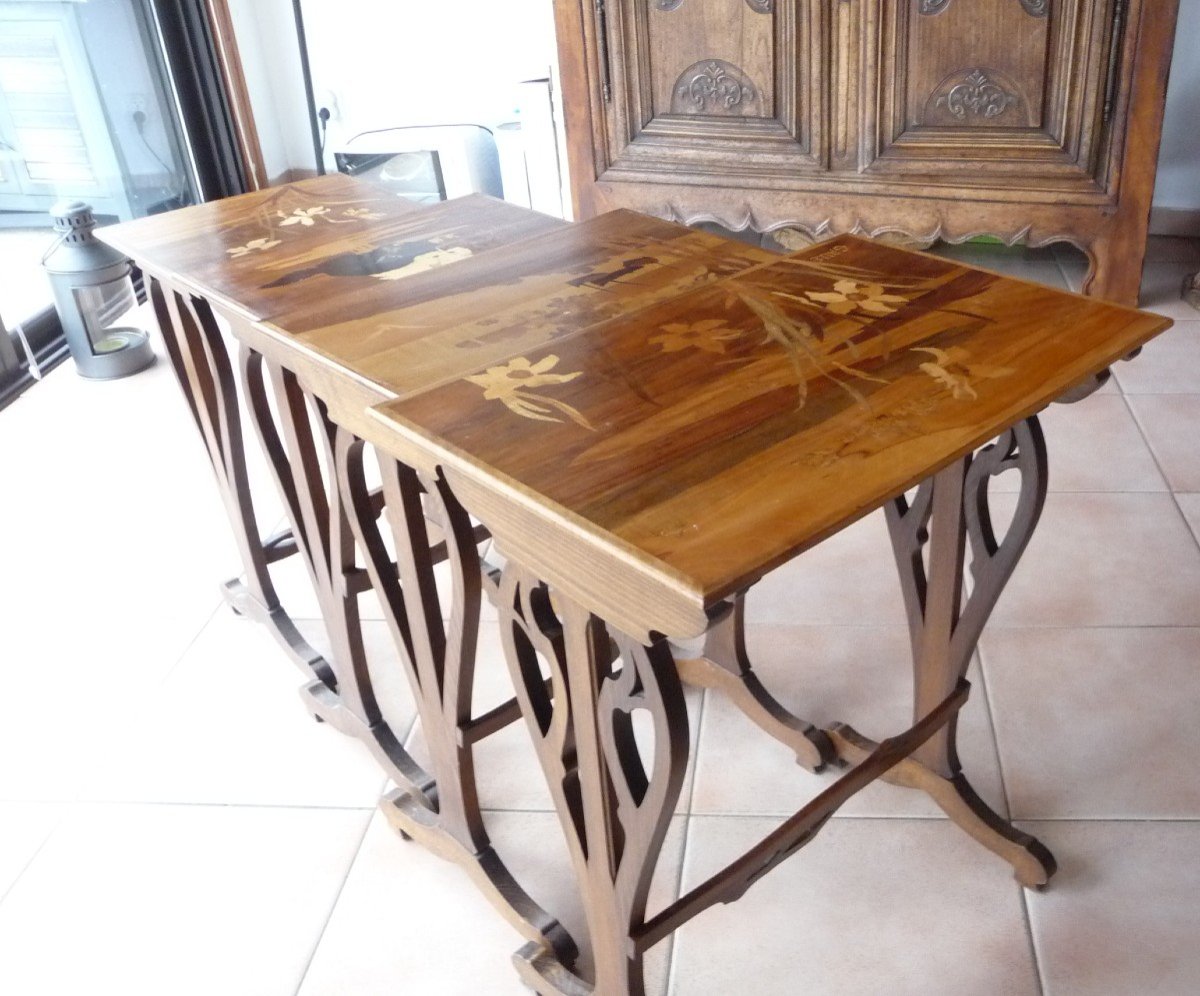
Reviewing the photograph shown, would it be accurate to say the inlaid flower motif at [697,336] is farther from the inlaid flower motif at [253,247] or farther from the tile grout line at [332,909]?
the tile grout line at [332,909]

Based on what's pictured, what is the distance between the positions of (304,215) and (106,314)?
1.49 meters

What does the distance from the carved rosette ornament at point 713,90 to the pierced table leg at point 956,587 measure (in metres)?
1.60

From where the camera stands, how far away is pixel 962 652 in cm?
144

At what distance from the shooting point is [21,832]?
1.71 m

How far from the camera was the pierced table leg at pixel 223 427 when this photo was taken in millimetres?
1742

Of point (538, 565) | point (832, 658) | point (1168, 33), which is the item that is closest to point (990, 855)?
point (832, 658)

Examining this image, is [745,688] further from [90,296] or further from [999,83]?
[90,296]

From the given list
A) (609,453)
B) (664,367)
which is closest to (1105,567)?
(664,367)

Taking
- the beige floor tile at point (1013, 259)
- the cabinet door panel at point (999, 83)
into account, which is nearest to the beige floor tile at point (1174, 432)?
the cabinet door panel at point (999, 83)

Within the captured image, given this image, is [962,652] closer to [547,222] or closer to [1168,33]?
[547,222]

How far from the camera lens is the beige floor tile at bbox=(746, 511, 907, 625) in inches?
78.1

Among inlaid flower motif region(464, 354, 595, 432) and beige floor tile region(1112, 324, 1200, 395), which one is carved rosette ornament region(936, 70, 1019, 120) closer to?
beige floor tile region(1112, 324, 1200, 395)

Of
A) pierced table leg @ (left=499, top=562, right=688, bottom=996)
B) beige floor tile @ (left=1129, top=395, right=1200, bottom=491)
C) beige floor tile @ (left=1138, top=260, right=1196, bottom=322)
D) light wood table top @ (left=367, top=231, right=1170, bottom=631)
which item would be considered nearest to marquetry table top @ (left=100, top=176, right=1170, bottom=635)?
light wood table top @ (left=367, top=231, right=1170, bottom=631)

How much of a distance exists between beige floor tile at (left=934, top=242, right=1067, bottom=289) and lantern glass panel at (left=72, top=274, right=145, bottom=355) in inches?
84.6
